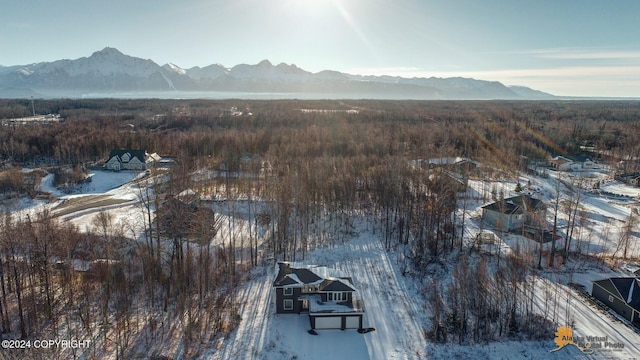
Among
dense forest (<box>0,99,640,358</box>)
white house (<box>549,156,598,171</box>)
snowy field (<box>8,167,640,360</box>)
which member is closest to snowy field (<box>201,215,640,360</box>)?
snowy field (<box>8,167,640,360</box>)

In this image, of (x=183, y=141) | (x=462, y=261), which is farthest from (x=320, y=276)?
(x=183, y=141)

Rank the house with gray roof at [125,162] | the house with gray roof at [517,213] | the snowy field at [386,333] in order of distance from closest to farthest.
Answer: the snowy field at [386,333]
the house with gray roof at [517,213]
the house with gray roof at [125,162]

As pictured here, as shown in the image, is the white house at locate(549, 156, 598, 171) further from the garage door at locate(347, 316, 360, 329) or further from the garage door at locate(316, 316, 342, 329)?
the garage door at locate(316, 316, 342, 329)

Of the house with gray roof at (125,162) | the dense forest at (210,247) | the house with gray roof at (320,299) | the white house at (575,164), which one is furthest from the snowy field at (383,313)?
the white house at (575,164)

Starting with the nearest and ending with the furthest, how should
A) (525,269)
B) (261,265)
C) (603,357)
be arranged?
(603,357) < (525,269) < (261,265)

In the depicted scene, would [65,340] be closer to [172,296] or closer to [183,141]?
[172,296]

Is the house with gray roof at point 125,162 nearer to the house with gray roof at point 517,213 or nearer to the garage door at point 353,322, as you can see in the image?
the garage door at point 353,322
